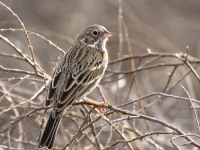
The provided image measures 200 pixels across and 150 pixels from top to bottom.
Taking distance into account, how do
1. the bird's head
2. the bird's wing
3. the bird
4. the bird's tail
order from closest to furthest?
1. the bird's tail
2. the bird
3. the bird's wing
4. the bird's head

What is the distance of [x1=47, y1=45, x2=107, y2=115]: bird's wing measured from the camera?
5.55 metres

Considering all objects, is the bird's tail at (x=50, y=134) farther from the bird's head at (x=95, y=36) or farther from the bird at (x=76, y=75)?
the bird's head at (x=95, y=36)

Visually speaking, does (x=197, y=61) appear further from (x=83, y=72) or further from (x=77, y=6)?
(x=77, y=6)

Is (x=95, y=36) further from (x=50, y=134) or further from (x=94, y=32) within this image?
(x=50, y=134)

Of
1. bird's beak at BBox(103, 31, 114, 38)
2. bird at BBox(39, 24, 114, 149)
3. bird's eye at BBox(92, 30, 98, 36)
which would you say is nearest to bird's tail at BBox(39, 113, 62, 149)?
bird at BBox(39, 24, 114, 149)

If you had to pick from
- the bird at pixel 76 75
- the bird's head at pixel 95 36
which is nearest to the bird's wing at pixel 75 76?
the bird at pixel 76 75

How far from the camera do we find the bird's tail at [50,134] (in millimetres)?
5195

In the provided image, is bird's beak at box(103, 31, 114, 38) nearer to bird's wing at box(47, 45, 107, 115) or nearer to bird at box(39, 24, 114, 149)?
bird at box(39, 24, 114, 149)

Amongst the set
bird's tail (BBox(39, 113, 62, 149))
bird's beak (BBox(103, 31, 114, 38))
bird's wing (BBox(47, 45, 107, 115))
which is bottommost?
bird's tail (BBox(39, 113, 62, 149))

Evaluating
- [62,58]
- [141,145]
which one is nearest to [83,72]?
[62,58]

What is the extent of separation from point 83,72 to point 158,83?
17.9ft

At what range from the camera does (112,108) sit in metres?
5.08

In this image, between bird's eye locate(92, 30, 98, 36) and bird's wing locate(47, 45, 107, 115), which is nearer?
bird's wing locate(47, 45, 107, 115)

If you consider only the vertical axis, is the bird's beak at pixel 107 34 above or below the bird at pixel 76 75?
above
